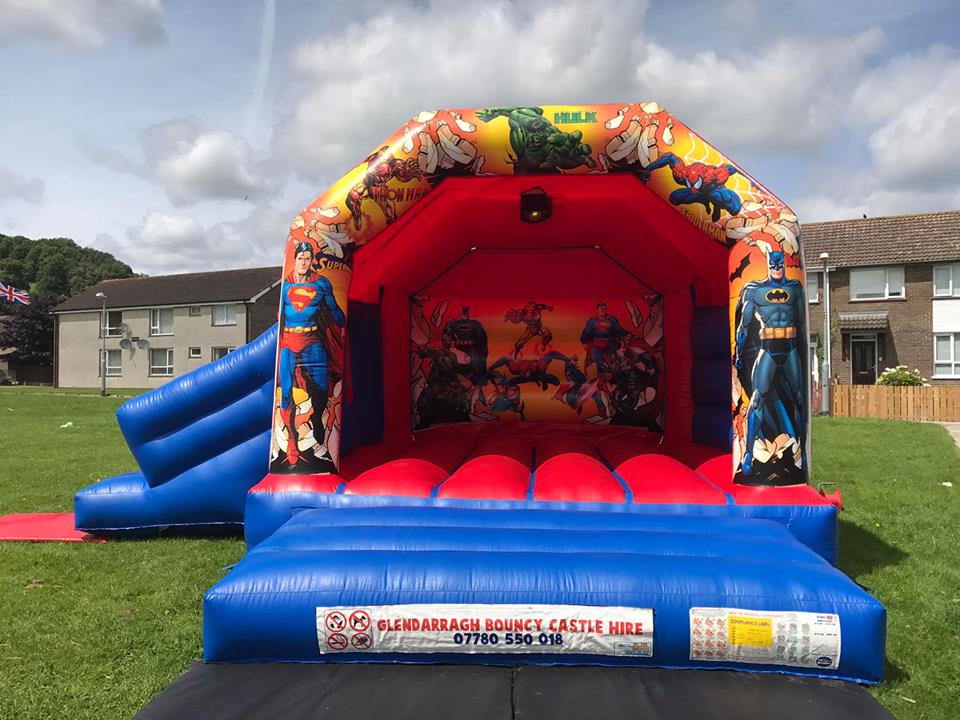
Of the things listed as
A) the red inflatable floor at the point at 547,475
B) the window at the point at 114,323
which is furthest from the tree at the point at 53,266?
the red inflatable floor at the point at 547,475

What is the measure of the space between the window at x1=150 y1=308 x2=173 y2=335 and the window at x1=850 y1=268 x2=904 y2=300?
80.0 feet

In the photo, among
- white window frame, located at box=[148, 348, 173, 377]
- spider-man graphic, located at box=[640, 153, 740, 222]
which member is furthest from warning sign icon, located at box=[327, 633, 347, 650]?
white window frame, located at box=[148, 348, 173, 377]

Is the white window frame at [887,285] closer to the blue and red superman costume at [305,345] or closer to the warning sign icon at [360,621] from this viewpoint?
the blue and red superman costume at [305,345]

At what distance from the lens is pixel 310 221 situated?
3.80 m

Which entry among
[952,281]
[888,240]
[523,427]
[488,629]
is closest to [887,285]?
[888,240]

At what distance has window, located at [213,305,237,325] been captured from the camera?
92.2ft

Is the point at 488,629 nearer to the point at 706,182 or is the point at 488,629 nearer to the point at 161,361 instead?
the point at 706,182

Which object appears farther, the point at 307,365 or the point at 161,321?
the point at 161,321

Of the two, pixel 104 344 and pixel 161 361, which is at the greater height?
pixel 104 344

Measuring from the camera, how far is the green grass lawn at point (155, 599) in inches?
98.7

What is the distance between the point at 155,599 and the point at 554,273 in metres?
3.78

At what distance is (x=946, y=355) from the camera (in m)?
18.9

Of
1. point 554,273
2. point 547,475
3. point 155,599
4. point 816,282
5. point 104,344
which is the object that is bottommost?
point 155,599

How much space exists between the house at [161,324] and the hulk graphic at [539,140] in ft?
82.1
